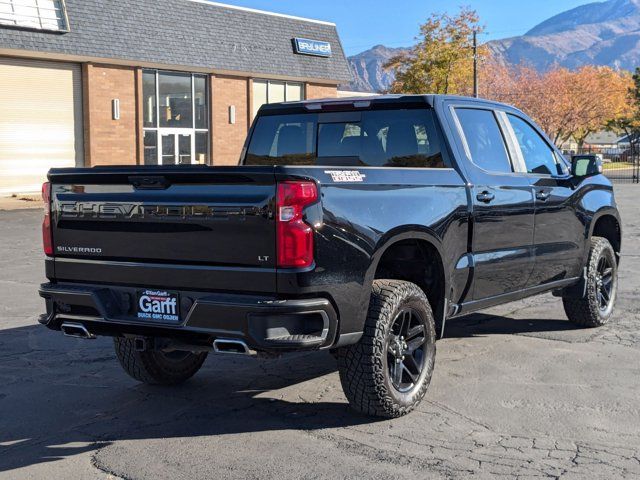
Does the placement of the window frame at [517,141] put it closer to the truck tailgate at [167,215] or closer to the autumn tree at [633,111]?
the truck tailgate at [167,215]

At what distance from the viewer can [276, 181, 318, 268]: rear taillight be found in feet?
14.7

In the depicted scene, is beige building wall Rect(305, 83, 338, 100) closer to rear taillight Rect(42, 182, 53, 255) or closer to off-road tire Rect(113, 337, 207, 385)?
off-road tire Rect(113, 337, 207, 385)

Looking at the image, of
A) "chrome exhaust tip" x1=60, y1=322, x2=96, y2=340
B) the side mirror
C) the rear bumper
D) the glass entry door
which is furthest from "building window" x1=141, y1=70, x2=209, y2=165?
the rear bumper

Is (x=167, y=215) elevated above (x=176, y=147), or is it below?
below

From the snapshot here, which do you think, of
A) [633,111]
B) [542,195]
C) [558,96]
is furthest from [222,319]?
[633,111]

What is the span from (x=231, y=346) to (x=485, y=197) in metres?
2.46

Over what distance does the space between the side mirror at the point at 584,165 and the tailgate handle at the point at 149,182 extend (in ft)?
13.6

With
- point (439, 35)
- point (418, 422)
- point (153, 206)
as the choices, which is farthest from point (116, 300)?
point (439, 35)

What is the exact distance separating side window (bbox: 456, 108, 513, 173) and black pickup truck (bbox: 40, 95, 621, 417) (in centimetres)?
2

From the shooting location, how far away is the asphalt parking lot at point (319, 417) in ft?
14.7

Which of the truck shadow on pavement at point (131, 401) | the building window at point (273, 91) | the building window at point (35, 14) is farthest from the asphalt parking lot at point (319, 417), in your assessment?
the building window at point (273, 91)

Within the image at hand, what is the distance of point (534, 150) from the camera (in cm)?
718

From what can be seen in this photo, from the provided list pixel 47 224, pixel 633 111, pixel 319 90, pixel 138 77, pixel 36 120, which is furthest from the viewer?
pixel 633 111

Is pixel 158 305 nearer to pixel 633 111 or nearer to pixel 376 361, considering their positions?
pixel 376 361
